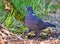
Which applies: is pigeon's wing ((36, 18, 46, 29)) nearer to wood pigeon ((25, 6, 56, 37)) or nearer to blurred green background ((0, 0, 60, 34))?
wood pigeon ((25, 6, 56, 37))

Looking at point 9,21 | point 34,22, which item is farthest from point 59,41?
point 9,21

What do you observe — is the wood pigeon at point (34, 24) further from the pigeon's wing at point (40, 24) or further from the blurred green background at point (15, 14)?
the blurred green background at point (15, 14)

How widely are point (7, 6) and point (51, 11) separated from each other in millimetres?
2186

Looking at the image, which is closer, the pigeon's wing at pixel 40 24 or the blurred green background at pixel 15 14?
the pigeon's wing at pixel 40 24

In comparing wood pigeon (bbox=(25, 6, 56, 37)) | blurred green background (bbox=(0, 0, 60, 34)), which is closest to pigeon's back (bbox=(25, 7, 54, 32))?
wood pigeon (bbox=(25, 6, 56, 37))

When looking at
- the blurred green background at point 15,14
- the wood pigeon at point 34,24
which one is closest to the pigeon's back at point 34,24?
the wood pigeon at point 34,24

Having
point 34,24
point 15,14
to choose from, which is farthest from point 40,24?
point 15,14

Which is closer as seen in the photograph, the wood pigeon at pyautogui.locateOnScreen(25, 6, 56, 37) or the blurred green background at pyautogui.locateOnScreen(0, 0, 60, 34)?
the wood pigeon at pyautogui.locateOnScreen(25, 6, 56, 37)

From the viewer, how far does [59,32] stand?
5.84 metres

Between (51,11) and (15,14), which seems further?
(51,11)

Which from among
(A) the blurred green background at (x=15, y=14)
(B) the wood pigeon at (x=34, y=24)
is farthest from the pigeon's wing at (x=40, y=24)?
(A) the blurred green background at (x=15, y=14)

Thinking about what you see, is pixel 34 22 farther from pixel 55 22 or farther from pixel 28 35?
pixel 55 22

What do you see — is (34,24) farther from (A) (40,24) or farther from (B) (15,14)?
(B) (15,14)

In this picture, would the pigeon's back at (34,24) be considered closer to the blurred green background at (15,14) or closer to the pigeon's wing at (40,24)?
the pigeon's wing at (40,24)
